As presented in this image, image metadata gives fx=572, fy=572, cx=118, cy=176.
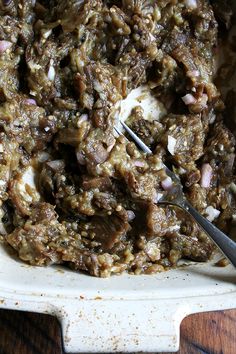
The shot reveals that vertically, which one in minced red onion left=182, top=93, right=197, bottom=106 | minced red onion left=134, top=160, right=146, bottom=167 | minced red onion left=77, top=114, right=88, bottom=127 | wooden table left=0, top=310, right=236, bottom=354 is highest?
minced red onion left=182, top=93, right=197, bottom=106

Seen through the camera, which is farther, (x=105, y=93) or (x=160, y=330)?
(x=105, y=93)

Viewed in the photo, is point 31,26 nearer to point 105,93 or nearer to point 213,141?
point 105,93

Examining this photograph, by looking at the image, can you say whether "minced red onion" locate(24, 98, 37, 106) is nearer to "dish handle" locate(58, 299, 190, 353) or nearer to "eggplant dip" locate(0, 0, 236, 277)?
"eggplant dip" locate(0, 0, 236, 277)

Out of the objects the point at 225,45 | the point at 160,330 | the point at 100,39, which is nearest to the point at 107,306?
the point at 160,330

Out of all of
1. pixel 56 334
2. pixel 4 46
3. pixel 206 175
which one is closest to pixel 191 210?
pixel 206 175

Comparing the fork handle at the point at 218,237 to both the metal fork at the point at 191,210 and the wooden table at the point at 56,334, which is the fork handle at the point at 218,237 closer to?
the metal fork at the point at 191,210

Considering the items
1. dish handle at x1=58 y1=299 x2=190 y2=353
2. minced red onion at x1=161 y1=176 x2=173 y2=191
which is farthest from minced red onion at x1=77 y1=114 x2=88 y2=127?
dish handle at x1=58 y1=299 x2=190 y2=353
